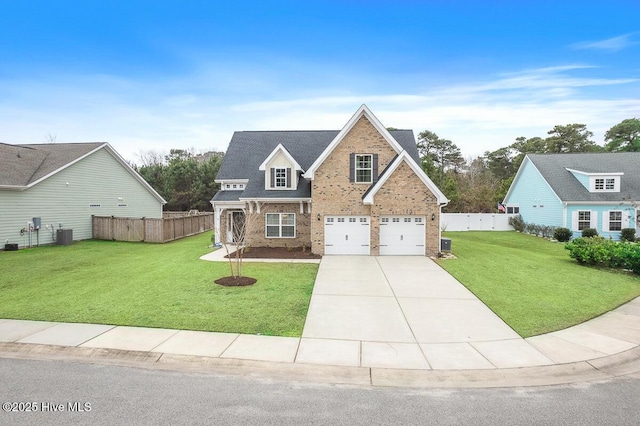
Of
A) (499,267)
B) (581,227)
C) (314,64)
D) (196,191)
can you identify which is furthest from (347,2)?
(196,191)

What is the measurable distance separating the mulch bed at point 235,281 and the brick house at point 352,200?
19.5 feet

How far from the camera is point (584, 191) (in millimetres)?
25953

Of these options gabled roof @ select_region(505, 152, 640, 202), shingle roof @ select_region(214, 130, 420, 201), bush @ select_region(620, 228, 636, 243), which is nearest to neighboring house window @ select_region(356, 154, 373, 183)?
shingle roof @ select_region(214, 130, 420, 201)

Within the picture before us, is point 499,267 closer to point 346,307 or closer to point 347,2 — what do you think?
point 346,307

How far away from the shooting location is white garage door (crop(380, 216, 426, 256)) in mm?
17328

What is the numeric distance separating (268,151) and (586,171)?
84.2 feet

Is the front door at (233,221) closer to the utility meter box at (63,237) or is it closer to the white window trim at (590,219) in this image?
the utility meter box at (63,237)

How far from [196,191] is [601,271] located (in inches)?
1498

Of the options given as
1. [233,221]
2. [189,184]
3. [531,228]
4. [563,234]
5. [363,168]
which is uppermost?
[189,184]

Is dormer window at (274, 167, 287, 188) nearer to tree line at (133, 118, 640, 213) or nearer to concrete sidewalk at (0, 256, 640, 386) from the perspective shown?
concrete sidewalk at (0, 256, 640, 386)

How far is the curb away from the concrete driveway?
0.28 metres

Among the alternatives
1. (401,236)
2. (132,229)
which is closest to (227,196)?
(132,229)

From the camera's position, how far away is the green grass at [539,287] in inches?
326

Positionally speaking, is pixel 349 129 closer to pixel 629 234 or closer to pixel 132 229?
pixel 132 229
